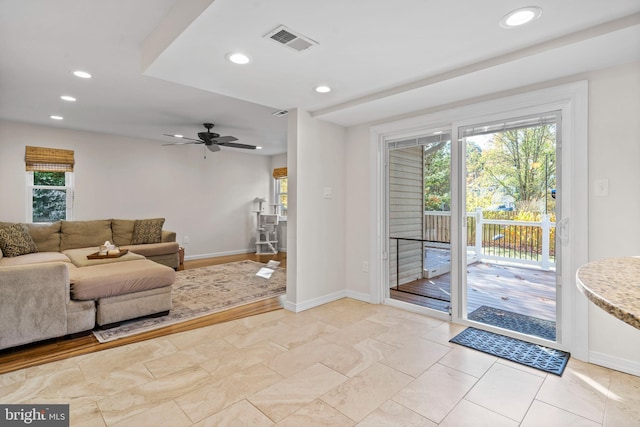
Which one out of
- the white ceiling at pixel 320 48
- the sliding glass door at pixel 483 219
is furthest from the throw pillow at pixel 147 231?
the sliding glass door at pixel 483 219

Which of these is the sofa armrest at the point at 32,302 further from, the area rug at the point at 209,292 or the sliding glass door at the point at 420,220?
the sliding glass door at the point at 420,220

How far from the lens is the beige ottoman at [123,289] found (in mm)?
2877

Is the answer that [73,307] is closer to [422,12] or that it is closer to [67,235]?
[67,235]

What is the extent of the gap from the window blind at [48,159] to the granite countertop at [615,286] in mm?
6705

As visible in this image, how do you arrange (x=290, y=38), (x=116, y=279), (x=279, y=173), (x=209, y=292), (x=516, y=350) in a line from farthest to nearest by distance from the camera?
(x=279, y=173) → (x=209, y=292) → (x=116, y=279) → (x=516, y=350) → (x=290, y=38)

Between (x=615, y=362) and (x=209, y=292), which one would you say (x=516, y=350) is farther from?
(x=209, y=292)

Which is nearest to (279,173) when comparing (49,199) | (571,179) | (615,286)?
(49,199)

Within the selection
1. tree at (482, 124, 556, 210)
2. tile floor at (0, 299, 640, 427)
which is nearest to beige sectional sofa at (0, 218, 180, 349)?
tile floor at (0, 299, 640, 427)

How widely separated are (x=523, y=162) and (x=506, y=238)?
710mm

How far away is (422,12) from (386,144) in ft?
6.68

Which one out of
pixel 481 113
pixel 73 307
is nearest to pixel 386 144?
pixel 481 113

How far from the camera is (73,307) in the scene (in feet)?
9.16

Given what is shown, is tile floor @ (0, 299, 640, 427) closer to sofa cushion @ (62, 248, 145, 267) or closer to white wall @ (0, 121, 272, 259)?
sofa cushion @ (62, 248, 145, 267)

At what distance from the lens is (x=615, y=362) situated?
7.30 feet
